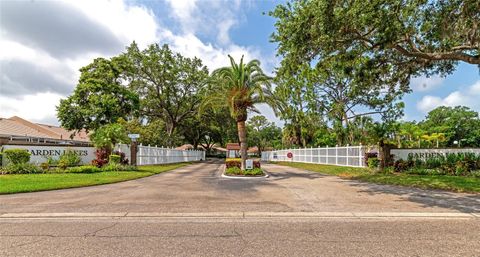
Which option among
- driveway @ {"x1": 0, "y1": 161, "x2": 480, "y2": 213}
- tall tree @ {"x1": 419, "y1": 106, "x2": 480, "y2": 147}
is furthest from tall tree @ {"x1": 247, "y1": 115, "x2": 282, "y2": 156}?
driveway @ {"x1": 0, "y1": 161, "x2": 480, "y2": 213}

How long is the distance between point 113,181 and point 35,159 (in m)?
9.56

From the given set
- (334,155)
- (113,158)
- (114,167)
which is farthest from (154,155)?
(334,155)

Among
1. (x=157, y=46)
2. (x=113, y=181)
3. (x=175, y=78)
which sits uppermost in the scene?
(x=157, y=46)

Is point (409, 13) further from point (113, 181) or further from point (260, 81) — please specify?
point (113, 181)

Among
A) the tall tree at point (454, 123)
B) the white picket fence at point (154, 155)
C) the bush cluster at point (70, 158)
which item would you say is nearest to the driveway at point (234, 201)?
the bush cluster at point (70, 158)

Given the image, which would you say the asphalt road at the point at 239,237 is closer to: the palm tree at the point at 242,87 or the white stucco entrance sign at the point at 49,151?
the palm tree at the point at 242,87

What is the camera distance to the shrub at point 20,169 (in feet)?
57.6

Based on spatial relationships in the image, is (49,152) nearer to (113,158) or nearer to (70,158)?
(70,158)

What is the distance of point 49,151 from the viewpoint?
22.0 metres

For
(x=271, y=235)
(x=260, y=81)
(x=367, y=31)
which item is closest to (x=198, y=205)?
(x=271, y=235)

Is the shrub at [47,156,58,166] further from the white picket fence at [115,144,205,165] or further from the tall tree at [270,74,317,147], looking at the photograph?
the tall tree at [270,74,317,147]

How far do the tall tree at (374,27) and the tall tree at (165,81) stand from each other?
1031 inches

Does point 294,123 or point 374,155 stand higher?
point 294,123

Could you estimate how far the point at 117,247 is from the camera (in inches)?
210
